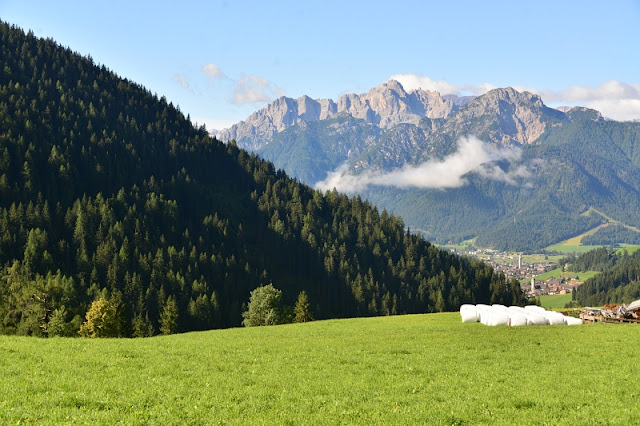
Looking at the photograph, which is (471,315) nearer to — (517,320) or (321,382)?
(517,320)

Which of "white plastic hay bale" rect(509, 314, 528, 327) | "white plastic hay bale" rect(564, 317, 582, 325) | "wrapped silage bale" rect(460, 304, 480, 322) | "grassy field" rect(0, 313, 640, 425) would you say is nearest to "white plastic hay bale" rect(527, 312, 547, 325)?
"white plastic hay bale" rect(509, 314, 528, 327)

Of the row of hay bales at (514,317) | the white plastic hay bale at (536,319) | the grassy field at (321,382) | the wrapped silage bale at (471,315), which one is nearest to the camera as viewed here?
the grassy field at (321,382)

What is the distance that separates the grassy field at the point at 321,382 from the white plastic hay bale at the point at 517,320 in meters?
13.9

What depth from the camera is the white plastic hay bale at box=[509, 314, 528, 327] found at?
6378cm

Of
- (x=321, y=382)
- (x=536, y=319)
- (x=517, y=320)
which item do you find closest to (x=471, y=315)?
(x=517, y=320)

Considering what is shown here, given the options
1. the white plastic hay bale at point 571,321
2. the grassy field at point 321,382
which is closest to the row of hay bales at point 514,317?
the white plastic hay bale at point 571,321

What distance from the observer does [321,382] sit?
3138 cm

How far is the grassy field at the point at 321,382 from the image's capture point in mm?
24047

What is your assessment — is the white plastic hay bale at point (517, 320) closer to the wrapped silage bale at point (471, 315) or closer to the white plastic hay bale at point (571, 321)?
the wrapped silage bale at point (471, 315)

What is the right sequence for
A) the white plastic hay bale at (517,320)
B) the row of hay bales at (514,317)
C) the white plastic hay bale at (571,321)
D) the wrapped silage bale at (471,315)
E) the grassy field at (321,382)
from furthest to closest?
the wrapped silage bale at (471,315) → the white plastic hay bale at (571,321) → the row of hay bales at (514,317) → the white plastic hay bale at (517,320) → the grassy field at (321,382)

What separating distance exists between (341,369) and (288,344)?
15265 mm

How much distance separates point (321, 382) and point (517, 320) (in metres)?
41.7

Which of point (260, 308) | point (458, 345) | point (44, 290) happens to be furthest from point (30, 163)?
point (458, 345)

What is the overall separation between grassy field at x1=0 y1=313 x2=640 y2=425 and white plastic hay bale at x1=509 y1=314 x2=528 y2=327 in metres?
13.9
